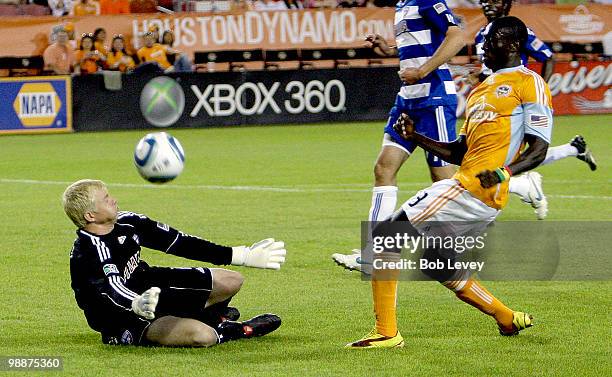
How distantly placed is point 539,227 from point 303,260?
267 centimetres

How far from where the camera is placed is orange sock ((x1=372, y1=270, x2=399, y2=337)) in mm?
6500

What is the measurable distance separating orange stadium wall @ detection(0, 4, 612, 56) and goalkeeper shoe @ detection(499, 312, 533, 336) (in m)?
19.3

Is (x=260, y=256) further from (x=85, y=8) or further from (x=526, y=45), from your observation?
(x=85, y=8)

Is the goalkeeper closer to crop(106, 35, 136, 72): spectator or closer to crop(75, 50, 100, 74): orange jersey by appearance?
crop(106, 35, 136, 72): spectator

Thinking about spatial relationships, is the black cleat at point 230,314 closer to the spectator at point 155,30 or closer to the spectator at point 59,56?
the spectator at point 59,56

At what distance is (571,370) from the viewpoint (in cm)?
604

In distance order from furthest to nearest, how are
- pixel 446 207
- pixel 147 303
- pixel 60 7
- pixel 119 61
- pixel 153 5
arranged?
pixel 153 5, pixel 60 7, pixel 119 61, pixel 446 207, pixel 147 303

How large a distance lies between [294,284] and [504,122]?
2.47 metres

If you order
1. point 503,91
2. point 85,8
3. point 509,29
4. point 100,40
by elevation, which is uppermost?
point 509,29

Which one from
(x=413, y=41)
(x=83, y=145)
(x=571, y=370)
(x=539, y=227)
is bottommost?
(x=83, y=145)

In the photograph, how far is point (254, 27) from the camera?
26.4 metres

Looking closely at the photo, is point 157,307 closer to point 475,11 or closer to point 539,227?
point 539,227

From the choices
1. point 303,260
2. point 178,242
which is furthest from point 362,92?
point 178,242

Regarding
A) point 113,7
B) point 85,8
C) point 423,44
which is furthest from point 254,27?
point 423,44
